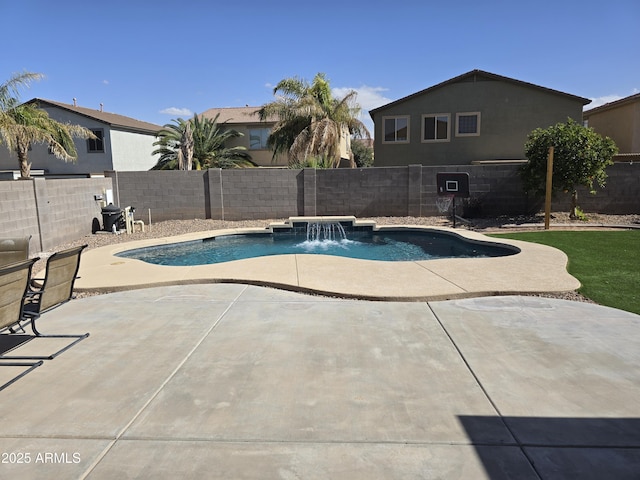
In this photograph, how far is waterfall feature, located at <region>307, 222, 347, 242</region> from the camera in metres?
16.5

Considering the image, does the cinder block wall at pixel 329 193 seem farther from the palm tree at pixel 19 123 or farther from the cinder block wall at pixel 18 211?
the cinder block wall at pixel 18 211

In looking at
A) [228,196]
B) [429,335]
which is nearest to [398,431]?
[429,335]

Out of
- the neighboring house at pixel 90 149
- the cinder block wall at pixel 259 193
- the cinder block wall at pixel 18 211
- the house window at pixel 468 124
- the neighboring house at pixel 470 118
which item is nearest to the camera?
the cinder block wall at pixel 18 211

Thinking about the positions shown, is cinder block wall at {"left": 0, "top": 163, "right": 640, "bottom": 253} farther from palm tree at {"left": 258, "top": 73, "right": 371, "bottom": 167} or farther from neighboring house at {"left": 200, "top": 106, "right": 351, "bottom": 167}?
neighboring house at {"left": 200, "top": 106, "right": 351, "bottom": 167}

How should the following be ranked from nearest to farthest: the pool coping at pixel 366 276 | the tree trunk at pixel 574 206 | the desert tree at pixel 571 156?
the pool coping at pixel 366 276 → the desert tree at pixel 571 156 → the tree trunk at pixel 574 206

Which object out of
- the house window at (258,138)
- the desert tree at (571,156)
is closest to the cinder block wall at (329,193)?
the desert tree at (571,156)

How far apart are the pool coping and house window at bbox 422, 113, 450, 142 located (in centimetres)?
1613

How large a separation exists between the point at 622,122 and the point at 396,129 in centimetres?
1327

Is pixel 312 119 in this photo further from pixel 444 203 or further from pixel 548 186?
pixel 548 186

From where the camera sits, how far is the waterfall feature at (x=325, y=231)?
1645 centimetres

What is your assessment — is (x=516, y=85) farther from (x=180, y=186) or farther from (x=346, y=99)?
(x=180, y=186)

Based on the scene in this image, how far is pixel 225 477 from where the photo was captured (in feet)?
9.91

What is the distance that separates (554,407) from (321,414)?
1991 mm

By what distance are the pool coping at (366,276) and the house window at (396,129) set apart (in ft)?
54.0
